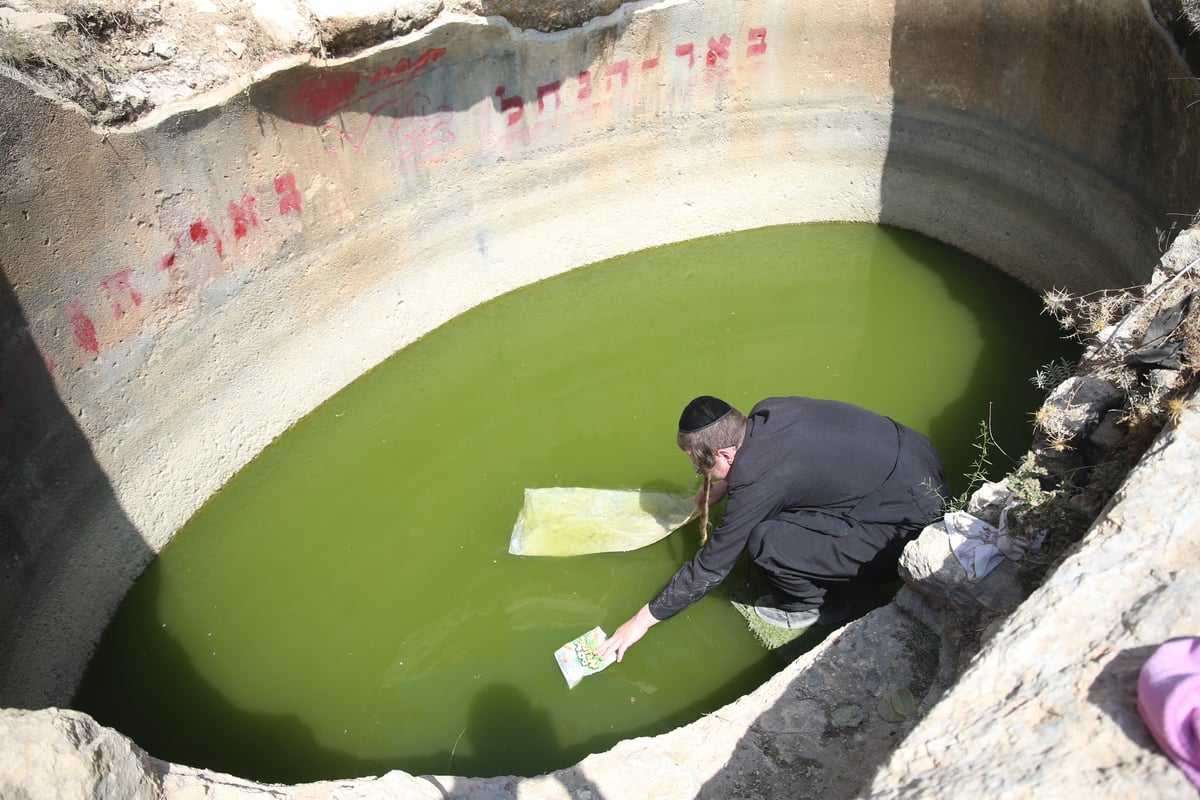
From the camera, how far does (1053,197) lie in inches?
229

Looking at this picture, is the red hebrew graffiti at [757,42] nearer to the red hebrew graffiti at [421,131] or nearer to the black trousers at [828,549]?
the red hebrew graffiti at [421,131]

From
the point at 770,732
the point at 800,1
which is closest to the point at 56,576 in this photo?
the point at 770,732

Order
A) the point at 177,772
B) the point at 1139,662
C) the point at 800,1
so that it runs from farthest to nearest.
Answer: the point at 800,1 < the point at 177,772 < the point at 1139,662

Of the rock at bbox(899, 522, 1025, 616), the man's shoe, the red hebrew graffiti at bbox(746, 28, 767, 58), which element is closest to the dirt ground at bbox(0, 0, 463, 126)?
the red hebrew graffiti at bbox(746, 28, 767, 58)

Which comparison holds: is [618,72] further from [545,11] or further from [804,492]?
[804,492]

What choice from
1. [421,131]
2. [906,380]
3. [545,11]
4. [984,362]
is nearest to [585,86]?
[545,11]

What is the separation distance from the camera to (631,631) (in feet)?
11.5

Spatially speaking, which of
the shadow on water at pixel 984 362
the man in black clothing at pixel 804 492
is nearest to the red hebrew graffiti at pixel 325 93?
the man in black clothing at pixel 804 492

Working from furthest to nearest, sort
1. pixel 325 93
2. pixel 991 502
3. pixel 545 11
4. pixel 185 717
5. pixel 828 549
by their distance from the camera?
pixel 545 11
pixel 325 93
pixel 185 717
pixel 828 549
pixel 991 502

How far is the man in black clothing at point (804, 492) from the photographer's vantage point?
10.7ft

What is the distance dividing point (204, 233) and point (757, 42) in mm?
3840

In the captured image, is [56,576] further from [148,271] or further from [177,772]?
[177,772]

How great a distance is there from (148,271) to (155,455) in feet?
3.22

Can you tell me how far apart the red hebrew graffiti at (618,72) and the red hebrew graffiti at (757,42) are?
92 cm
